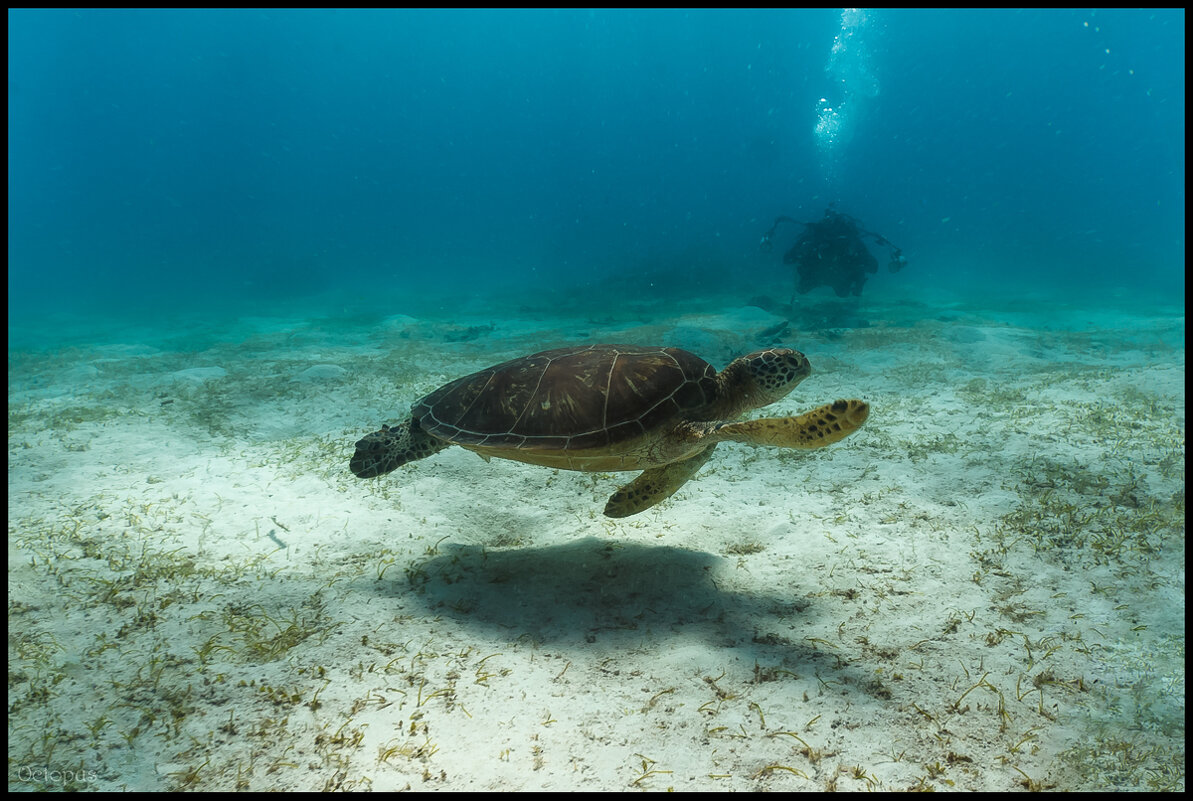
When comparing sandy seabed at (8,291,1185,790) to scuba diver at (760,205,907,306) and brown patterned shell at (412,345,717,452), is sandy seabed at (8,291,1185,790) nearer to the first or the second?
brown patterned shell at (412,345,717,452)

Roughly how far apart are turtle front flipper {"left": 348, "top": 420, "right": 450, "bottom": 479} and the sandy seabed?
1.46 feet

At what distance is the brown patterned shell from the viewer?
3418mm

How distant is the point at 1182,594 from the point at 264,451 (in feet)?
23.3

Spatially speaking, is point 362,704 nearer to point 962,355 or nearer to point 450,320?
point 962,355

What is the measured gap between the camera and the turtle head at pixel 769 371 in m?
4.02

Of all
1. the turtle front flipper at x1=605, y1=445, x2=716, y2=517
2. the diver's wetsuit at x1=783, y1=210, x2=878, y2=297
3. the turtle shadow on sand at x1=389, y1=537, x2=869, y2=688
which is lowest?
the turtle shadow on sand at x1=389, y1=537, x2=869, y2=688

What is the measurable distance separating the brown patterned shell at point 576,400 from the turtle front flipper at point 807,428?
439 mm

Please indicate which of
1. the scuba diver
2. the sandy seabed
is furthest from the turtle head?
the scuba diver

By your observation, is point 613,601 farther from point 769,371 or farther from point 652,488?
point 769,371

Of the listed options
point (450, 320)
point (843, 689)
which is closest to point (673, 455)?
point (843, 689)

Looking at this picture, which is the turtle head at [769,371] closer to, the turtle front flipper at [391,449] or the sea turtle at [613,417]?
the sea turtle at [613,417]

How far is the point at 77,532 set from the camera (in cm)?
368

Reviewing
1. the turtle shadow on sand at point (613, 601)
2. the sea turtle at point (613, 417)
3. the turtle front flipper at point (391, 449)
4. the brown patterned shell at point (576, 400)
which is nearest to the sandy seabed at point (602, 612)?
the turtle shadow on sand at point (613, 601)

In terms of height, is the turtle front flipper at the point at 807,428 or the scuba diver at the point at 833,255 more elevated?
the scuba diver at the point at 833,255
